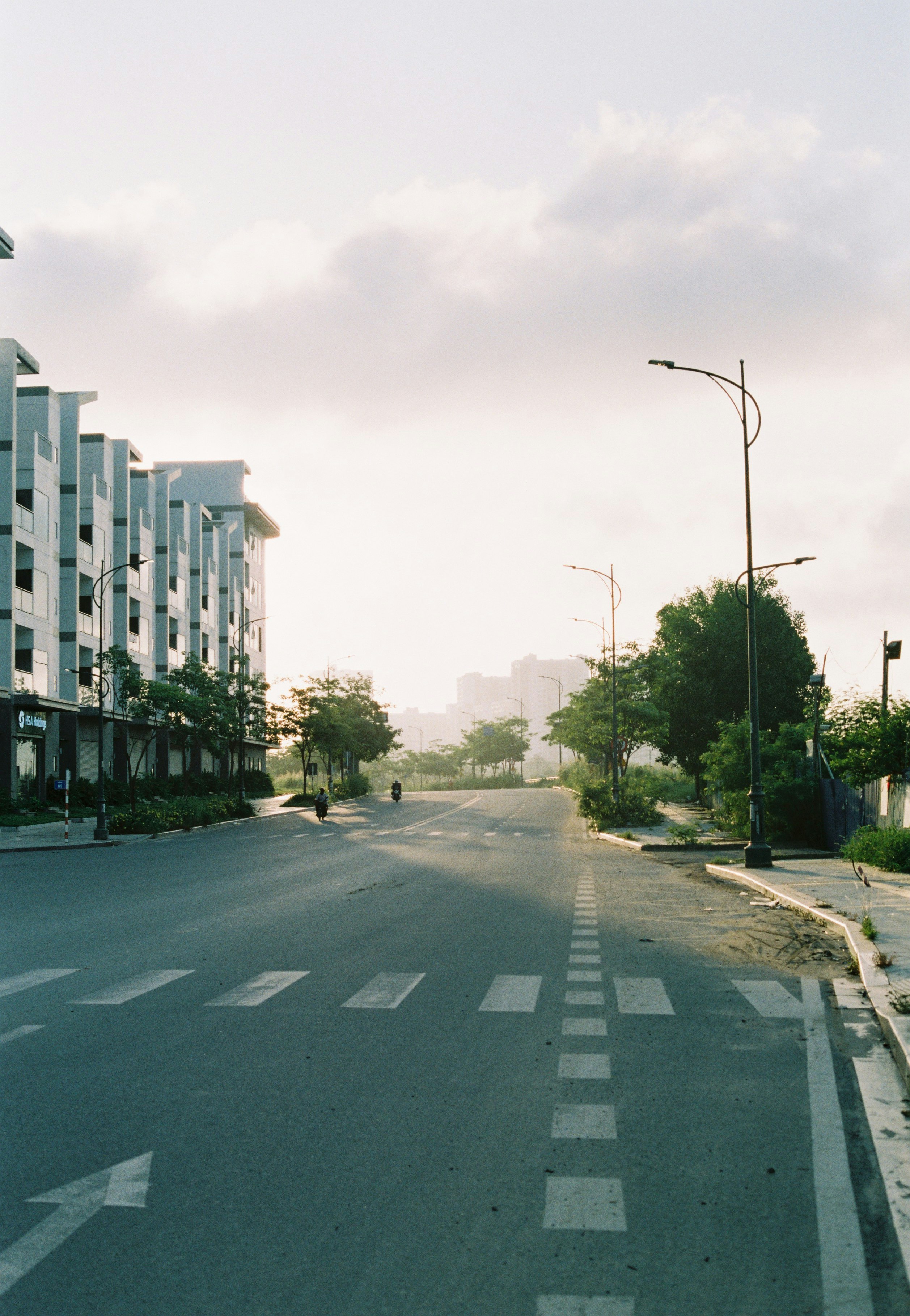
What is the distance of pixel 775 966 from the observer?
11.0 meters

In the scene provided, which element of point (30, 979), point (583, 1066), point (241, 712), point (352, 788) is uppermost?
point (241, 712)

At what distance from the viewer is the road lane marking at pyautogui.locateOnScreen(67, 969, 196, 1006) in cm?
918

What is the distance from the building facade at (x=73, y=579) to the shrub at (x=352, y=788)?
989cm

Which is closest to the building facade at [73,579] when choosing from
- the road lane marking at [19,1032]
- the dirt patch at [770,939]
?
the dirt patch at [770,939]

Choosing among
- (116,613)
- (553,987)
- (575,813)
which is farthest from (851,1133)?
(116,613)

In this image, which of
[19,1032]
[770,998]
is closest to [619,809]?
[770,998]

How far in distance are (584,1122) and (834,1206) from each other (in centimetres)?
145

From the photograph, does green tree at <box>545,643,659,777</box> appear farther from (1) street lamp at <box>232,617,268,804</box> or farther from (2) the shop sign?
(2) the shop sign

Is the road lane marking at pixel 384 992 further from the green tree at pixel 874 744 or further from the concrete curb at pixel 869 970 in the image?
the green tree at pixel 874 744

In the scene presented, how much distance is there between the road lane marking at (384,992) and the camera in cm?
892

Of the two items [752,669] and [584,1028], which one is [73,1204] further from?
[752,669]

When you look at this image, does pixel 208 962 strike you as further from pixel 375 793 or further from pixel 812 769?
pixel 375 793

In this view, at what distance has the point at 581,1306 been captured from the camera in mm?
3912

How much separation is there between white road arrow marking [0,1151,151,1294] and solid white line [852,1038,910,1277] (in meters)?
3.13
